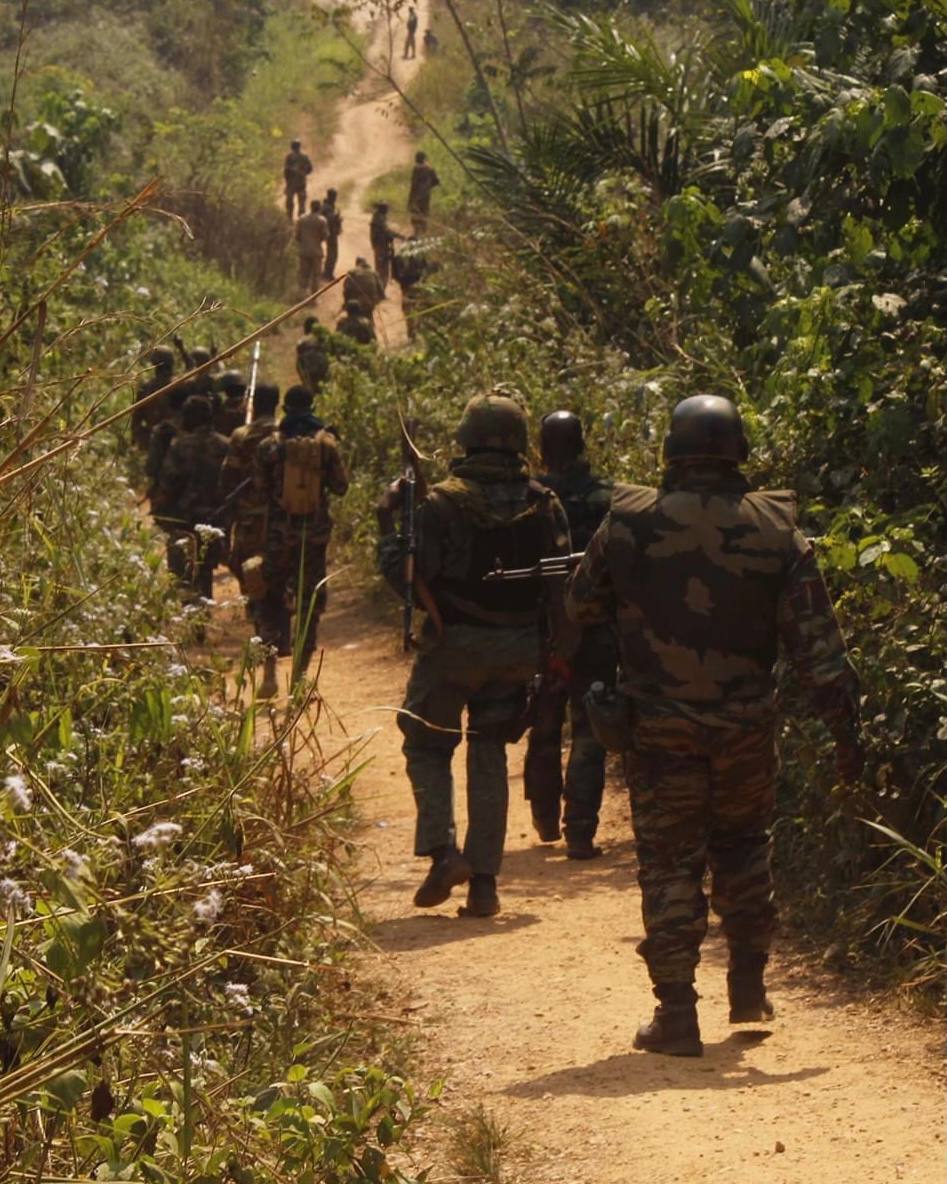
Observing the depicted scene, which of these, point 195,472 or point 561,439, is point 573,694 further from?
point 195,472

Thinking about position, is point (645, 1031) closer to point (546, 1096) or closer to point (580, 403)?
point (546, 1096)

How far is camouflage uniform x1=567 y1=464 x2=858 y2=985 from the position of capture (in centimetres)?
569

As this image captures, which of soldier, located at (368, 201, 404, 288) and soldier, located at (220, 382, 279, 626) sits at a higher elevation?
soldier, located at (368, 201, 404, 288)

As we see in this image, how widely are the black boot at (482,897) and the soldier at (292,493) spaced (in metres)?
3.58

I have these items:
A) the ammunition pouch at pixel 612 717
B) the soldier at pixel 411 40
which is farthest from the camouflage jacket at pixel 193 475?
the soldier at pixel 411 40

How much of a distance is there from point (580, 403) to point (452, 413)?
1.76 meters

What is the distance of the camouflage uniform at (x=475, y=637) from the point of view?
24.0ft

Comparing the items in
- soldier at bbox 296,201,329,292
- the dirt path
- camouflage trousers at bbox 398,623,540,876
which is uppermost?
soldier at bbox 296,201,329,292

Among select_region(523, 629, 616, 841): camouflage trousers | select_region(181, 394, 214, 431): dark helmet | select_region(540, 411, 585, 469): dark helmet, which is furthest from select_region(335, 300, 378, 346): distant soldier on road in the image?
select_region(540, 411, 585, 469): dark helmet

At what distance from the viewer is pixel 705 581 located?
18.7ft

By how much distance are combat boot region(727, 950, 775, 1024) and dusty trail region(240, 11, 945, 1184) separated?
0.06 m

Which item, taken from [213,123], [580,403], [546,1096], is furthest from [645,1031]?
[213,123]

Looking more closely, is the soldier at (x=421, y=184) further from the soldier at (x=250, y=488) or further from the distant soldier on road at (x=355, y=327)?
the soldier at (x=250, y=488)

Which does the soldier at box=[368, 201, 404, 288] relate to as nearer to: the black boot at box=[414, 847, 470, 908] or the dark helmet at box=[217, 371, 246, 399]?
the dark helmet at box=[217, 371, 246, 399]
